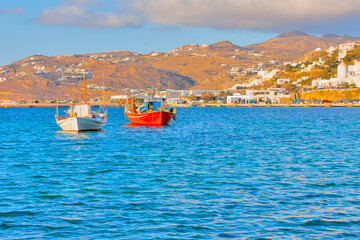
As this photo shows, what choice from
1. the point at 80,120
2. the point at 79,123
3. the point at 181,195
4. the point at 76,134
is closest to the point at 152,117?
the point at 79,123

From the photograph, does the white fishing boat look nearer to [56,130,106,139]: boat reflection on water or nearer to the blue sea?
[56,130,106,139]: boat reflection on water

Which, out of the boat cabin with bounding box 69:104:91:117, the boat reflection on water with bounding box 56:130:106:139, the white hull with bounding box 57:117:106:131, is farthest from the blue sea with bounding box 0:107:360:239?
the boat cabin with bounding box 69:104:91:117

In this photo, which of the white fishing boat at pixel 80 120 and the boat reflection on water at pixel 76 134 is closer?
the boat reflection on water at pixel 76 134

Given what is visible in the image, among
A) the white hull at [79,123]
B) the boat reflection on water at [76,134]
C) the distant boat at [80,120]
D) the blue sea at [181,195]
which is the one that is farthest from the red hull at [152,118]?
the blue sea at [181,195]

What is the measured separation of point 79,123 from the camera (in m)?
53.6

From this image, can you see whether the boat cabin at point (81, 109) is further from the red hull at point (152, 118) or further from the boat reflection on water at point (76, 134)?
the red hull at point (152, 118)

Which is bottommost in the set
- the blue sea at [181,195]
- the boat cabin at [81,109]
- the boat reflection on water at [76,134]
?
the boat reflection on water at [76,134]

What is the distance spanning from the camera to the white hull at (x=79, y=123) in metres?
53.4

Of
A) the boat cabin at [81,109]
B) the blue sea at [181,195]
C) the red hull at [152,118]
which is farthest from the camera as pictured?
the red hull at [152,118]

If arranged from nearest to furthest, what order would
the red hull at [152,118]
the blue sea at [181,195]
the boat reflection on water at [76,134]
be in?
the blue sea at [181,195] → the boat reflection on water at [76,134] → the red hull at [152,118]

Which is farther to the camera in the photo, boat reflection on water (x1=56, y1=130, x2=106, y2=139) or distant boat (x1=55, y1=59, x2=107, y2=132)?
distant boat (x1=55, y1=59, x2=107, y2=132)

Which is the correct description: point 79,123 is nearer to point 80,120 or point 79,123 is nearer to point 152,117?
point 80,120

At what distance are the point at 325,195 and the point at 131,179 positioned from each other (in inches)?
360

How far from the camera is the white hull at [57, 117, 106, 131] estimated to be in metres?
53.4
